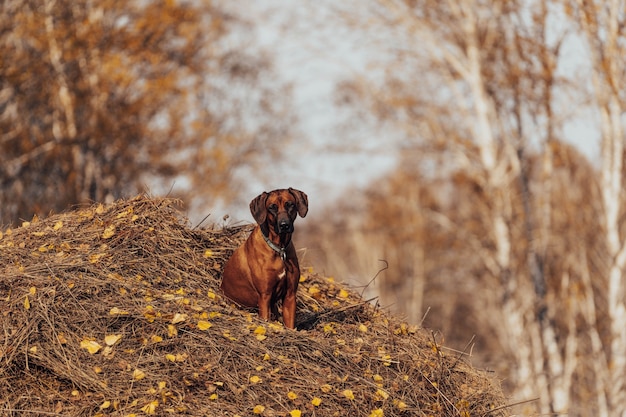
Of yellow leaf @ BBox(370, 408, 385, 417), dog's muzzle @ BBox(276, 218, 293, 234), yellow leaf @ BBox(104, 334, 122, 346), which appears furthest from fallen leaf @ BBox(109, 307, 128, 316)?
yellow leaf @ BBox(370, 408, 385, 417)

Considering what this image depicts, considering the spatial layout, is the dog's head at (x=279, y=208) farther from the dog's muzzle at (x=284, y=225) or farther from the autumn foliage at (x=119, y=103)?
A: the autumn foliage at (x=119, y=103)

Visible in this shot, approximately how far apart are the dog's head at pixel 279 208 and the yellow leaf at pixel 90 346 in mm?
→ 1506

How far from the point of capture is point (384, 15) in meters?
21.6

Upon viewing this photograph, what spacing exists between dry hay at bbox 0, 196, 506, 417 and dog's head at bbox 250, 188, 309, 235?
2.35ft

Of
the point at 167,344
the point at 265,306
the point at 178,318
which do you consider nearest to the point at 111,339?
the point at 167,344

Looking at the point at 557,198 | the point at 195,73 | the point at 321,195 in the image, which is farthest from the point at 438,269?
the point at 321,195

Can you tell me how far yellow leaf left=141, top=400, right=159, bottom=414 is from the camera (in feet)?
19.6

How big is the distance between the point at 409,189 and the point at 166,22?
14003 millimetres

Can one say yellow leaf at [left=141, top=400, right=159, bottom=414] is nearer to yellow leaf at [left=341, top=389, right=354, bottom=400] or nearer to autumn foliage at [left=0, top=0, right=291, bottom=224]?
yellow leaf at [left=341, top=389, right=354, bottom=400]

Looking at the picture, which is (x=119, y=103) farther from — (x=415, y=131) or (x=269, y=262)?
(x=269, y=262)

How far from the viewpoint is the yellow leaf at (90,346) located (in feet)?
20.9

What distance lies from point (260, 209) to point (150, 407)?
183 cm

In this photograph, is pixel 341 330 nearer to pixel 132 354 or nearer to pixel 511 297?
pixel 132 354

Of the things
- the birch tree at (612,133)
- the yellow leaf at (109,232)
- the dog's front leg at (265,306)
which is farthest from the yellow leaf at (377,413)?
the birch tree at (612,133)
